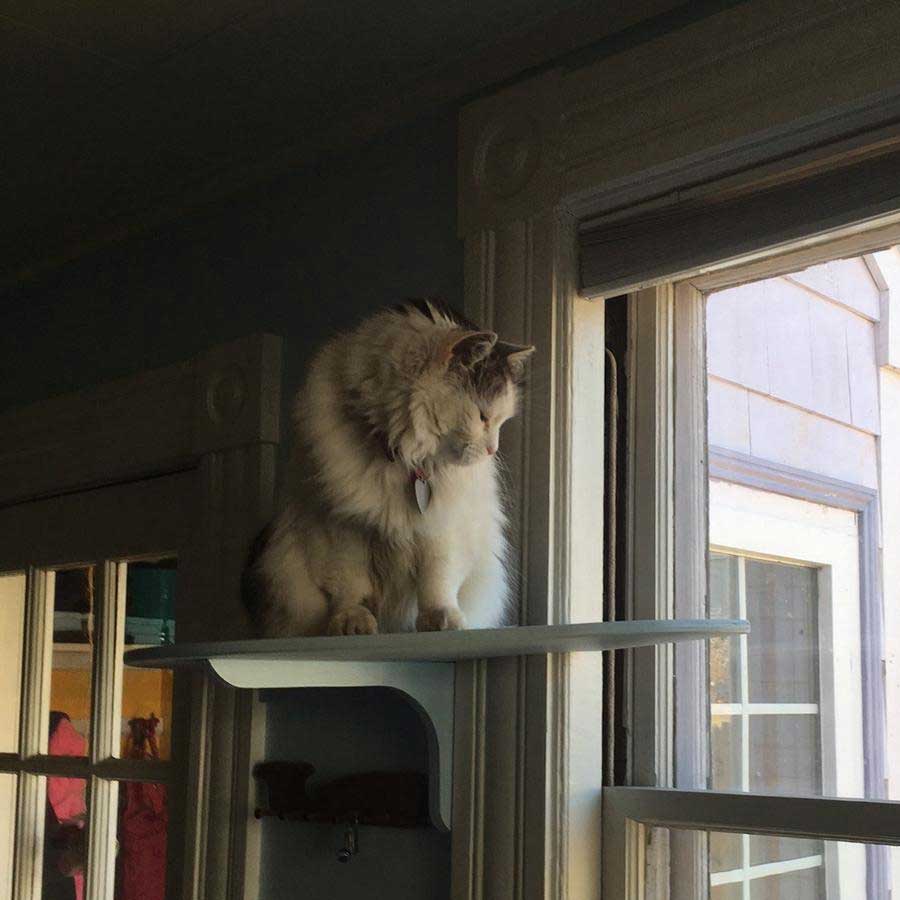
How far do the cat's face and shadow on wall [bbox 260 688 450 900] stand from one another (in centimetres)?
43

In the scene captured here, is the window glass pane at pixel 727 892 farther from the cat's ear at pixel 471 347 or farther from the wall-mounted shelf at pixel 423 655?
the cat's ear at pixel 471 347

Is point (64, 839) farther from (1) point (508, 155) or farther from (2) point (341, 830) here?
(1) point (508, 155)

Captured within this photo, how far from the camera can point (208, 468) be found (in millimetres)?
1948

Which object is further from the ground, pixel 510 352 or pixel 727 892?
pixel 510 352

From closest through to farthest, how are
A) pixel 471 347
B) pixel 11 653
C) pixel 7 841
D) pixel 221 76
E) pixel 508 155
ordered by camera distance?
pixel 471 347 → pixel 508 155 → pixel 221 76 → pixel 7 841 → pixel 11 653

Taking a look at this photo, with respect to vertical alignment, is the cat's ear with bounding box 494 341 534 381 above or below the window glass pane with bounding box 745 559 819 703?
above

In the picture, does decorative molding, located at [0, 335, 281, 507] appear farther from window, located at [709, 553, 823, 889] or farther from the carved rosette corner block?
window, located at [709, 553, 823, 889]

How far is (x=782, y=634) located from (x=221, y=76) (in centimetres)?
107

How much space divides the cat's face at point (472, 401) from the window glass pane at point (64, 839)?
121 centimetres

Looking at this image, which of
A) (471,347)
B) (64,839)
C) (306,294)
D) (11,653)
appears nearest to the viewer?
(471,347)

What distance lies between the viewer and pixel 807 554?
1.48 m

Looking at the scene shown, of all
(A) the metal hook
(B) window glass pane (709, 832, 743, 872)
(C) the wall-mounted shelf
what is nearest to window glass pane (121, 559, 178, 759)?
(A) the metal hook

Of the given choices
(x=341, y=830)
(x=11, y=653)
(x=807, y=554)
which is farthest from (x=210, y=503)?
(x=807, y=554)

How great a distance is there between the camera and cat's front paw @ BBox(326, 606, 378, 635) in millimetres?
1355
